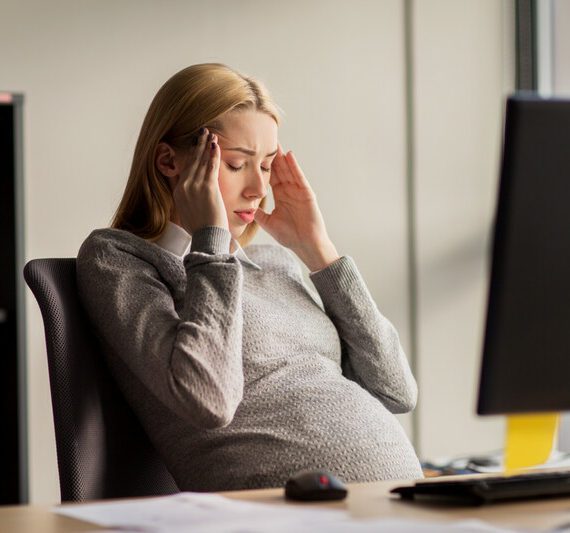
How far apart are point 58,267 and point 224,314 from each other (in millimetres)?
283

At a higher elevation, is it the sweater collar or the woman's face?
the woman's face

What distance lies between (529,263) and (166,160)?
994 mm

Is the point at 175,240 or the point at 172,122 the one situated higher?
the point at 172,122

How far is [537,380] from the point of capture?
982 mm

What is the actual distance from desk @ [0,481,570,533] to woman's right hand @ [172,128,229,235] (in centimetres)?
68

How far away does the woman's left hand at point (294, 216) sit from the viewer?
200 cm

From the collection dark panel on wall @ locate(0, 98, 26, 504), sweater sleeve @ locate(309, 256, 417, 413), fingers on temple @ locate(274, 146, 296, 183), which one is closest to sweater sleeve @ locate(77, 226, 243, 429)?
sweater sleeve @ locate(309, 256, 417, 413)

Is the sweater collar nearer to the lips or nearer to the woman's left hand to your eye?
the lips

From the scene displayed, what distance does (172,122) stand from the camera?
183 centimetres

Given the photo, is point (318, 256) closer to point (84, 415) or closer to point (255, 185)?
point (255, 185)

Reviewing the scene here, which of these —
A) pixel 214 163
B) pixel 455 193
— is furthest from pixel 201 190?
pixel 455 193

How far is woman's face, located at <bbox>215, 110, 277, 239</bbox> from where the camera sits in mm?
1811

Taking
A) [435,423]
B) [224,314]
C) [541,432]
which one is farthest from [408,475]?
[435,423]

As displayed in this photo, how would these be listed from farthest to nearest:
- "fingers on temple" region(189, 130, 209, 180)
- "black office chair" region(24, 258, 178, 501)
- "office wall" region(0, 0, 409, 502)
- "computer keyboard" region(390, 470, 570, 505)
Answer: "office wall" region(0, 0, 409, 502)
"fingers on temple" region(189, 130, 209, 180)
"black office chair" region(24, 258, 178, 501)
"computer keyboard" region(390, 470, 570, 505)
